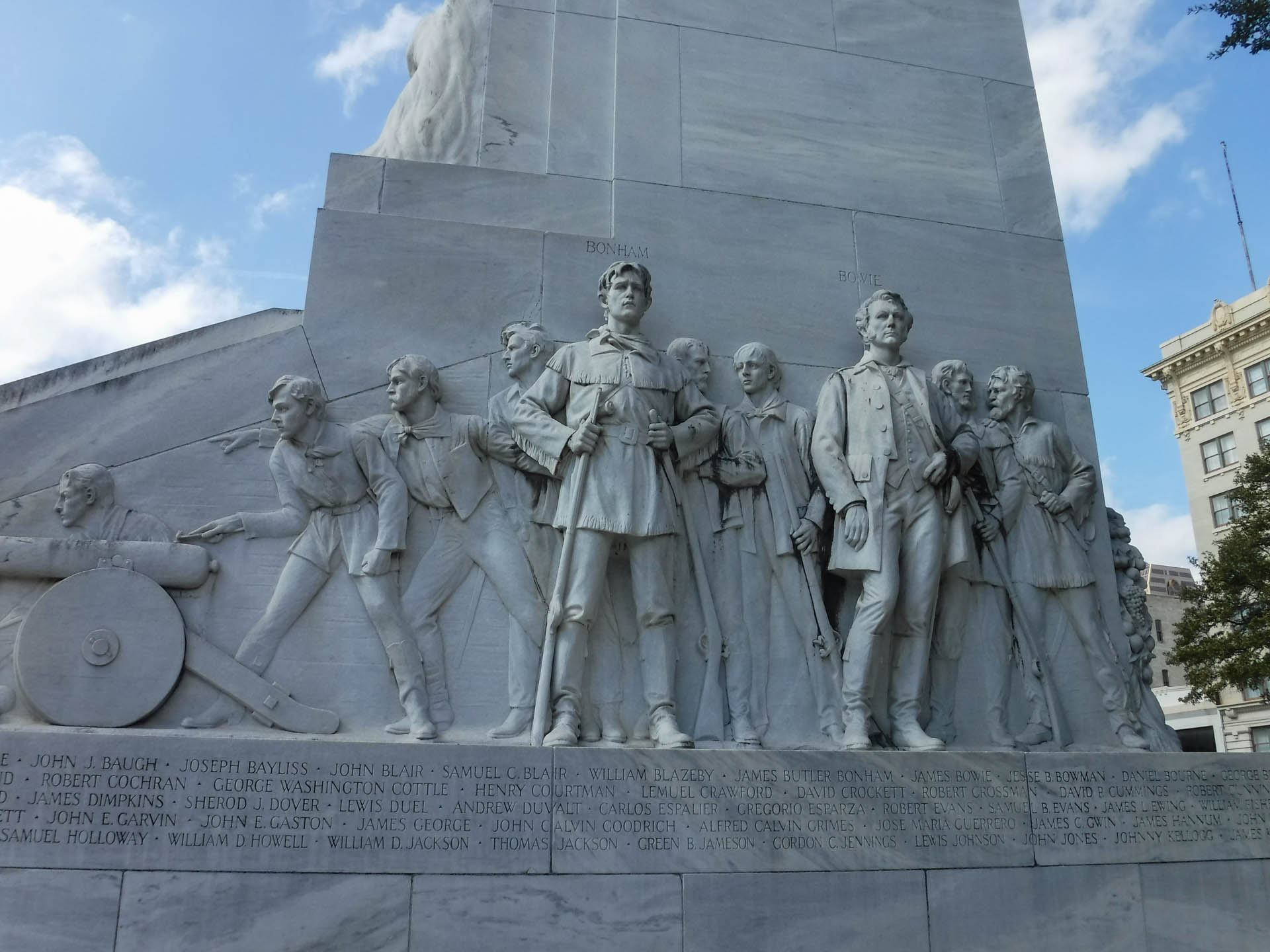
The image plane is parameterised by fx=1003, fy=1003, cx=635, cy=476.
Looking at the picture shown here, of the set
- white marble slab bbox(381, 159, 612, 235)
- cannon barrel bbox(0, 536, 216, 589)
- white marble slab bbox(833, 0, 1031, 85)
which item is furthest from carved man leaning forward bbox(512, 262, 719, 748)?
white marble slab bbox(833, 0, 1031, 85)

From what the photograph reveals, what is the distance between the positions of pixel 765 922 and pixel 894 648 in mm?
2470

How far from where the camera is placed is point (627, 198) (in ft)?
30.0

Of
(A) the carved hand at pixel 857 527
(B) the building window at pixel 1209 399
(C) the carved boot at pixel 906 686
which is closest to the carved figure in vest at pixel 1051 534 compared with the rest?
(C) the carved boot at pixel 906 686

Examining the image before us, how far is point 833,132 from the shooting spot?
10.1 meters

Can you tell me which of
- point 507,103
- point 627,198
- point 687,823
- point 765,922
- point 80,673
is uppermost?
point 507,103

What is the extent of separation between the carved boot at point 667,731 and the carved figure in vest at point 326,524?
1.62 m

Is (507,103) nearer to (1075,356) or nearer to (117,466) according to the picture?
→ (117,466)

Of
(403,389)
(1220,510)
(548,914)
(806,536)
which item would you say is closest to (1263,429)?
(1220,510)

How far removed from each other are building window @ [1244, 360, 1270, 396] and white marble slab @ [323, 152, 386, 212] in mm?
37500

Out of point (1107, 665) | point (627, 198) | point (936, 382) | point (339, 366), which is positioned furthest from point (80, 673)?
point (1107, 665)

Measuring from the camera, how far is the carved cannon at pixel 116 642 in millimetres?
6691

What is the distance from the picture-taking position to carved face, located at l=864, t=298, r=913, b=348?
860 cm

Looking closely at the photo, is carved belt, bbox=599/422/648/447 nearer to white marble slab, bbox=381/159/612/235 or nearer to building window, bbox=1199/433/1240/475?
white marble slab, bbox=381/159/612/235

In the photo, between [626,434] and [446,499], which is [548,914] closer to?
[446,499]
